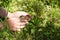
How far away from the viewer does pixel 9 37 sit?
3.45 metres

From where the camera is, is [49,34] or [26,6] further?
[26,6]

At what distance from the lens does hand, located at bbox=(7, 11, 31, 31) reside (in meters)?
3.53

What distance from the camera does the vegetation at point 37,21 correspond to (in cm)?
352

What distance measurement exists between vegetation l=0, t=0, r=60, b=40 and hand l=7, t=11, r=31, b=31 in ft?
0.23

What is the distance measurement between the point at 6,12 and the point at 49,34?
80 cm

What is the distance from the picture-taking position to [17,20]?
3.55m

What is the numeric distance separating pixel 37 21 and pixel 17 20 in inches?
13.6

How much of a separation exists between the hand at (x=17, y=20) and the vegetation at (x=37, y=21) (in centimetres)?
7

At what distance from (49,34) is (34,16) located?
0.41 m

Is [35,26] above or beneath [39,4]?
beneath

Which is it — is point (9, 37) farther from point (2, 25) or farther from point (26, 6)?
point (26, 6)

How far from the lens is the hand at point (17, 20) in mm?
3525

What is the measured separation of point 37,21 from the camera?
3.64 meters

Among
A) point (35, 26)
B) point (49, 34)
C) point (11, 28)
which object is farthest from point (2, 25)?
point (49, 34)
